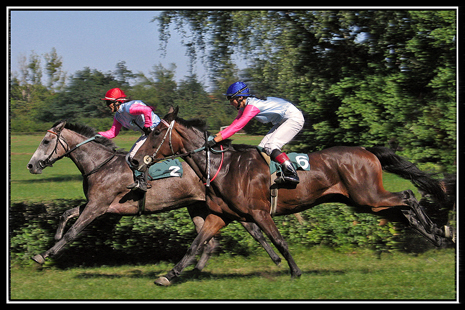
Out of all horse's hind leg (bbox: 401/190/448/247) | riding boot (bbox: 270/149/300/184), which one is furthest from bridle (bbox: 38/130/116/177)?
horse's hind leg (bbox: 401/190/448/247)

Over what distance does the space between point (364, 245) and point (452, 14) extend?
3.44 meters

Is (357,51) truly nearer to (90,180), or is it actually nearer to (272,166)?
(272,166)

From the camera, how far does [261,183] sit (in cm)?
538

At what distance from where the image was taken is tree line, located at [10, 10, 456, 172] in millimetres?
7453

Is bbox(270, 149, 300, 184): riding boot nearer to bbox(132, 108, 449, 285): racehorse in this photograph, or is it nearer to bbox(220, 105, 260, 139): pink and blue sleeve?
bbox(132, 108, 449, 285): racehorse

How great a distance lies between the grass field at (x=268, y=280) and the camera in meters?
5.04

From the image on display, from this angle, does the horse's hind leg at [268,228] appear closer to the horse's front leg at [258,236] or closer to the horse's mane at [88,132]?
the horse's front leg at [258,236]

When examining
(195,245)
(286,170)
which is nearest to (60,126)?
(195,245)

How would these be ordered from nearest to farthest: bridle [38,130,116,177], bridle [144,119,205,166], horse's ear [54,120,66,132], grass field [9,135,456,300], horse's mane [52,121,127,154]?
1. grass field [9,135,456,300]
2. bridle [144,119,205,166]
3. bridle [38,130,116,177]
4. horse's ear [54,120,66,132]
5. horse's mane [52,121,127,154]

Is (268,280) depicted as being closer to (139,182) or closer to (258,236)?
(258,236)

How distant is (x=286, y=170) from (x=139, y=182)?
1696mm

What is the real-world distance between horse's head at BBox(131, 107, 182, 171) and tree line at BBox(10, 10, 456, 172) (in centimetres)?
374

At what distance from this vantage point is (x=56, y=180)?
48.2 feet

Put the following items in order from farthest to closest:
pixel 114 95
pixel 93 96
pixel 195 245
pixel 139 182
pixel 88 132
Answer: pixel 93 96, pixel 88 132, pixel 114 95, pixel 139 182, pixel 195 245
